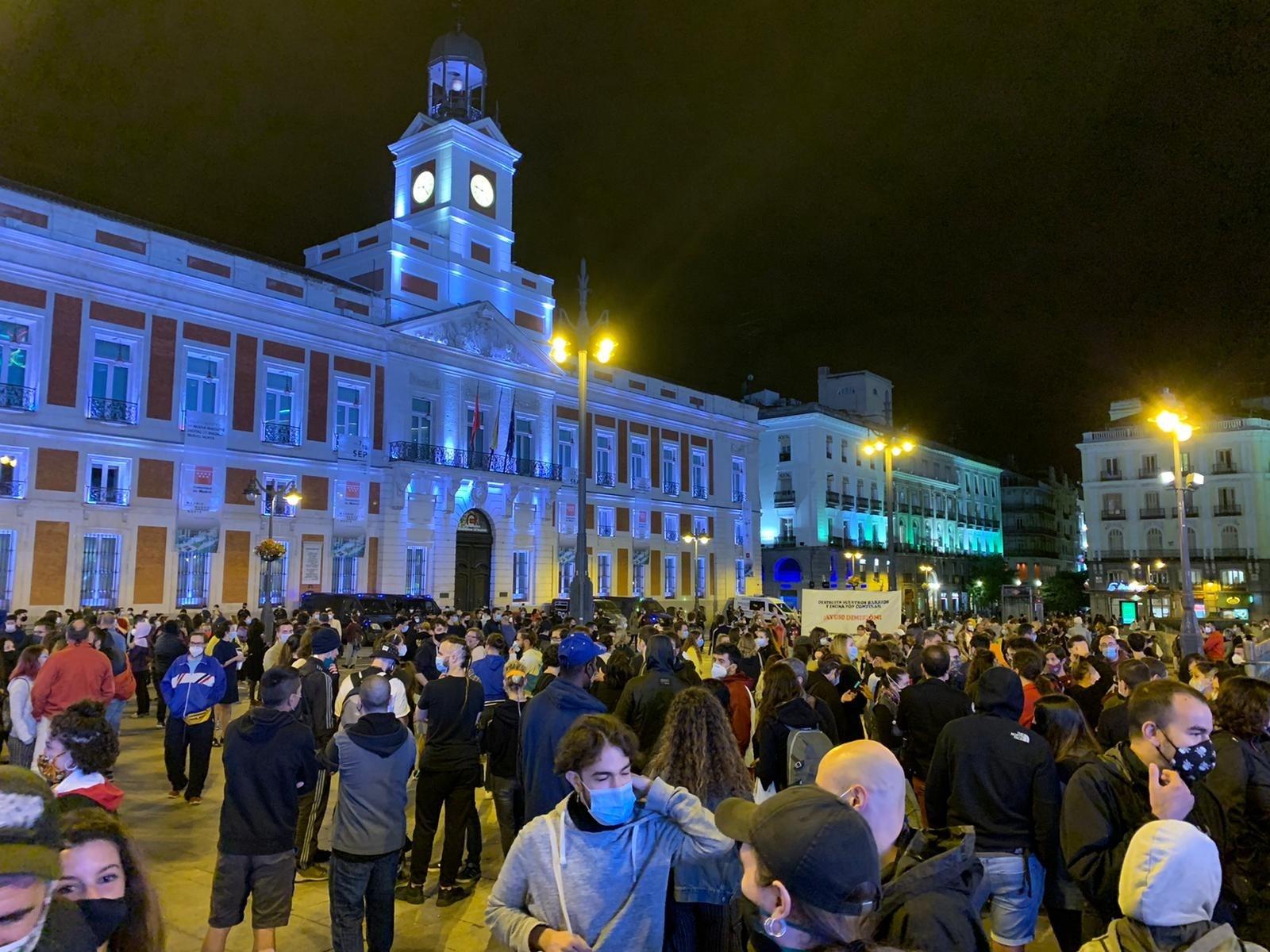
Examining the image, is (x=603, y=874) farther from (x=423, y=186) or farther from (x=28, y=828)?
(x=423, y=186)

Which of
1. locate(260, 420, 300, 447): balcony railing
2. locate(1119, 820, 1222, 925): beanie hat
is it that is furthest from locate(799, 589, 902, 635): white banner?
locate(260, 420, 300, 447): balcony railing

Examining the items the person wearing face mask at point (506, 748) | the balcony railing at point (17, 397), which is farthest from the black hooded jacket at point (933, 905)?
the balcony railing at point (17, 397)

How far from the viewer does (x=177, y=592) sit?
26.7 metres

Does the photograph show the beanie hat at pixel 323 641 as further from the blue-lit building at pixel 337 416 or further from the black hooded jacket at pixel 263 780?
the blue-lit building at pixel 337 416

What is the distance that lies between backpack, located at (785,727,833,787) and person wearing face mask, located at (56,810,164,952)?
3.51 metres

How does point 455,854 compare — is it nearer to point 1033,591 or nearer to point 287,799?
point 287,799

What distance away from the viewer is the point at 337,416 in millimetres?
31625

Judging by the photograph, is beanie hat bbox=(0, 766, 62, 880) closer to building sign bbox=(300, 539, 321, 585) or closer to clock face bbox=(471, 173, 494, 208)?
building sign bbox=(300, 539, 321, 585)

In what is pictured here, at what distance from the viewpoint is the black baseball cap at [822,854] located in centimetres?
181

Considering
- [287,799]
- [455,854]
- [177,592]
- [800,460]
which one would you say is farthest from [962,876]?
[800,460]

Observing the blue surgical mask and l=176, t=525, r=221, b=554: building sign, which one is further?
l=176, t=525, r=221, b=554: building sign

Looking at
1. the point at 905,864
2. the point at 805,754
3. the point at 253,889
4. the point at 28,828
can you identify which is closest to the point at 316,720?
the point at 253,889

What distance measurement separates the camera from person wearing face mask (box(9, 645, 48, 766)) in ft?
25.1

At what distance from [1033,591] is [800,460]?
25.9 m
